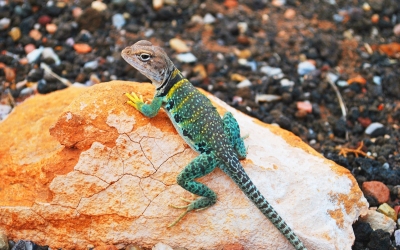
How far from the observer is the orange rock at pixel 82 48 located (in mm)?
8125

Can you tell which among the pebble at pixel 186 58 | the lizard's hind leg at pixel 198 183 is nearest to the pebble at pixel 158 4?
the pebble at pixel 186 58

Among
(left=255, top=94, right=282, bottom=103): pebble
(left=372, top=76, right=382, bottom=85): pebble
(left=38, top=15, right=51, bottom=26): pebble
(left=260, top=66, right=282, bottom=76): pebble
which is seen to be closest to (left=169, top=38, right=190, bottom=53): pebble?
(left=260, top=66, right=282, bottom=76): pebble

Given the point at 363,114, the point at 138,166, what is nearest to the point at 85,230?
the point at 138,166

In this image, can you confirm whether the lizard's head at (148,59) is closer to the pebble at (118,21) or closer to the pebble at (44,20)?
the pebble at (118,21)

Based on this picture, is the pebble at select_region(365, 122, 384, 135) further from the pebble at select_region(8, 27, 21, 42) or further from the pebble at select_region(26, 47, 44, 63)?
the pebble at select_region(8, 27, 21, 42)

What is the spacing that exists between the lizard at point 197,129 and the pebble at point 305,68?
3.41 meters

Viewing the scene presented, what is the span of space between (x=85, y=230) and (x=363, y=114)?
14.9 feet

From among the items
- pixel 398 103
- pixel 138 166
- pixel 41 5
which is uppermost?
pixel 138 166

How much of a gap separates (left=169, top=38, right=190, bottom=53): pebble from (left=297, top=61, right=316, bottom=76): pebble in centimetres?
185

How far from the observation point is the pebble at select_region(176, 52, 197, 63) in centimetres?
823

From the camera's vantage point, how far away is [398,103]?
25.5 ft

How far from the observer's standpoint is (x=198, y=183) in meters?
4.80

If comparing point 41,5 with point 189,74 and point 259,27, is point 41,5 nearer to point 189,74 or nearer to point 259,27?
point 189,74

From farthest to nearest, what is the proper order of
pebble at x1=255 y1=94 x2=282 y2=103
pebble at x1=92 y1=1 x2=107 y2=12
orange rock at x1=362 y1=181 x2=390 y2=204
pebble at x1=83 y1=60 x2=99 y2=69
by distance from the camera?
pebble at x1=92 y1=1 x2=107 y2=12
pebble at x1=83 y1=60 x2=99 y2=69
pebble at x1=255 y1=94 x2=282 y2=103
orange rock at x1=362 y1=181 x2=390 y2=204
